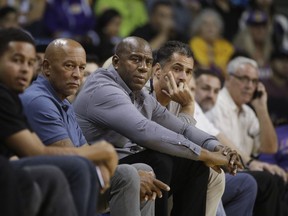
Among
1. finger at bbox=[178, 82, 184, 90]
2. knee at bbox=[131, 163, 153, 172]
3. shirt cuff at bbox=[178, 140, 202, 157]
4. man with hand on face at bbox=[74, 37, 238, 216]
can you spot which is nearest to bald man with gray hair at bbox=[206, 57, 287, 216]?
finger at bbox=[178, 82, 184, 90]

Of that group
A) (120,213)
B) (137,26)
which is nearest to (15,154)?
(120,213)

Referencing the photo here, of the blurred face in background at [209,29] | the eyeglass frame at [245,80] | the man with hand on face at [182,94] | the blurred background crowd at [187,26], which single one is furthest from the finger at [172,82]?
the blurred face in background at [209,29]

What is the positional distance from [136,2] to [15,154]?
6.12 m

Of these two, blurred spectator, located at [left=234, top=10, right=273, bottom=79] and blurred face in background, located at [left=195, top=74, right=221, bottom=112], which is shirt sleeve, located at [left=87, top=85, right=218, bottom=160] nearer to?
blurred face in background, located at [left=195, top=74, right=221, bottom=112]

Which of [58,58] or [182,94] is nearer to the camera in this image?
[58,58]

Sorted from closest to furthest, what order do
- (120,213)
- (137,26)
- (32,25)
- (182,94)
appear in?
(120,213) → (182,94) → (32,25) → (137,26)

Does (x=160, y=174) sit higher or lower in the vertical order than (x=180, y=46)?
lower

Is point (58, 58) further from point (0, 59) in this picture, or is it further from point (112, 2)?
point (112, 2)

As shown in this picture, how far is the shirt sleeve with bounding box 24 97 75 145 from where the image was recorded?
4.19 meters

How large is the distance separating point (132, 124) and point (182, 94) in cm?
74

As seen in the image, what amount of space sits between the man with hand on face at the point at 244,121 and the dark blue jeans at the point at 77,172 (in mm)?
2330

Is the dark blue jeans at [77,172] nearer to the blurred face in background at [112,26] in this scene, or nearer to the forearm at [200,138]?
the forearm at [200,138]

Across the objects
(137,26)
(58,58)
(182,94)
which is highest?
(58,58)

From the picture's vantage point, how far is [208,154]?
468 centimetres
